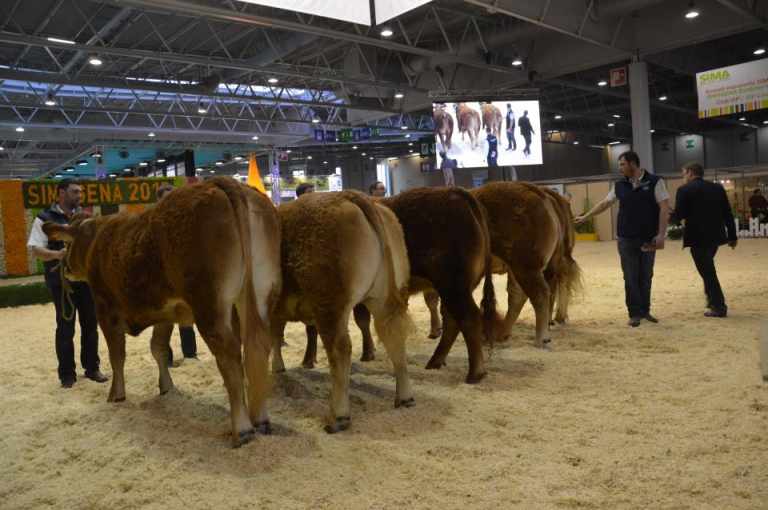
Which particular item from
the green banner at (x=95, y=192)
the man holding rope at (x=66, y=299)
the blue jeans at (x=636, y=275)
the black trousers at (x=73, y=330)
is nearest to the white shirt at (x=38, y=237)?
the man holding rope at (x=66, y=299)

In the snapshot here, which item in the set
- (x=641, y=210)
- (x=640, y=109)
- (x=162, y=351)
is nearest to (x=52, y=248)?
(x=162, y=351)

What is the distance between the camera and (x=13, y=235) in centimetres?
1380

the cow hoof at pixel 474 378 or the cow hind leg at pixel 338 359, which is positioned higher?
the cow hind leg at pixel 338 359

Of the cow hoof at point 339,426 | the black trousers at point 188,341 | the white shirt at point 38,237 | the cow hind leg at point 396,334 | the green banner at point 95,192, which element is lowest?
the cow hoof at point 339,426

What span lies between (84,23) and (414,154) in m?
23.2

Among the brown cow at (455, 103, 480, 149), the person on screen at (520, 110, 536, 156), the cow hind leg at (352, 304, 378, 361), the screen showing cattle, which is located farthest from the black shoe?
the person on screen at (520, 110, 536, 156)

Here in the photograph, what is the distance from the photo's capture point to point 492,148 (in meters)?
16.3

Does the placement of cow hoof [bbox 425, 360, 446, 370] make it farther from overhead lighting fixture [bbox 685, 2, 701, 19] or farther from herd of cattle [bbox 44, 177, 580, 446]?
overhead lighting fixture [bbox 685, 2, 701, 19]

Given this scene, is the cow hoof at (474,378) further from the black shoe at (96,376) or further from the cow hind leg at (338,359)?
the black shoe at (96,376)

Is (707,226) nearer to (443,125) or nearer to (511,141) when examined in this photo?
(511,141)

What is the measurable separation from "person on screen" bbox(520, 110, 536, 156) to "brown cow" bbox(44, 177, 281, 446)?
13.8 m

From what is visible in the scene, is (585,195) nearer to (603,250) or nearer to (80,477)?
(603,250)

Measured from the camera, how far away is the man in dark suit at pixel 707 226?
22.2 ft

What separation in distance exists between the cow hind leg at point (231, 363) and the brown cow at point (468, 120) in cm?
1371
